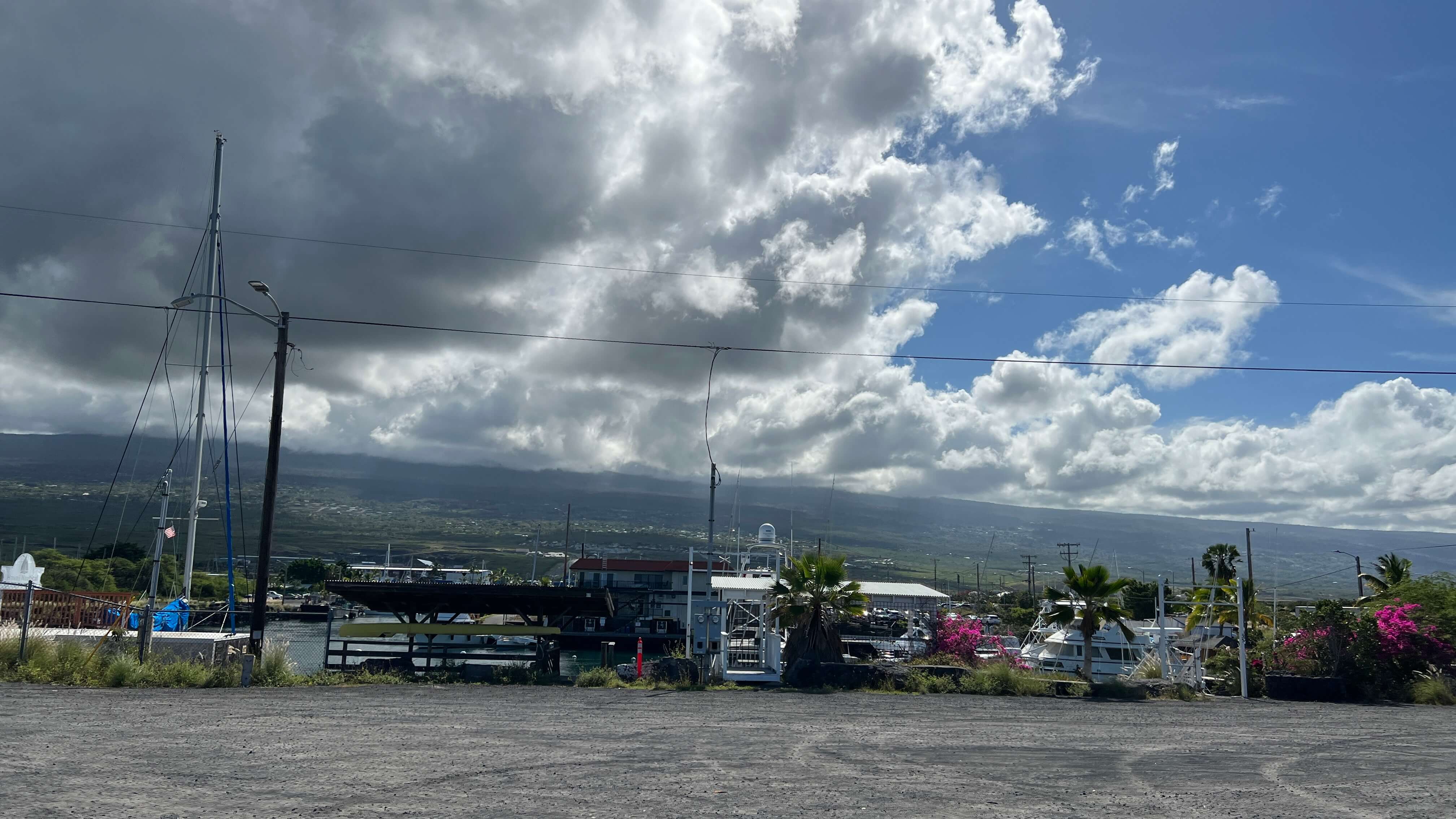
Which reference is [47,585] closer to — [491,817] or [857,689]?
Result: [857,689]

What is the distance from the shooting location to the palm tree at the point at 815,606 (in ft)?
70.5

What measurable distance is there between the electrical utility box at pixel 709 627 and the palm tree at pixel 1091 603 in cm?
815

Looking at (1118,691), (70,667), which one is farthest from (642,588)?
(70,667)

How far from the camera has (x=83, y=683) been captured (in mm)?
16359

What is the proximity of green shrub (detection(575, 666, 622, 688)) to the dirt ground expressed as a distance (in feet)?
6.86

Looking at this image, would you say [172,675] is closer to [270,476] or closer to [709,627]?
[270,476]

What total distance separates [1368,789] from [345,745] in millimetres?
11673

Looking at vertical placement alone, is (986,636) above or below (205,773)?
below

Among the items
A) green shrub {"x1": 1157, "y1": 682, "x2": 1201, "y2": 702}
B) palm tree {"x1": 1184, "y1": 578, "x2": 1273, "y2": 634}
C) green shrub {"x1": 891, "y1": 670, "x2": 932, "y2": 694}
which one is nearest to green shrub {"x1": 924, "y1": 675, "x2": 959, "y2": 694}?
green shrub {"x1": 891, "y1": 670, "x2": 932, "y2": 694}

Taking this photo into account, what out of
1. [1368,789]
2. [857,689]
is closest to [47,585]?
[857,689]

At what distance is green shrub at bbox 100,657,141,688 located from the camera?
1639 centimetres

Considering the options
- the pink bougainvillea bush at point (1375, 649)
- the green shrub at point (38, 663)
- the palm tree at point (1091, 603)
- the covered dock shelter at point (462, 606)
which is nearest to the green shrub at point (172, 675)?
the green shrub at point (38, 663)

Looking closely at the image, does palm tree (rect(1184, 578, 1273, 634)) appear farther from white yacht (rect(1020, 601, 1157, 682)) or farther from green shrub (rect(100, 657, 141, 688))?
green shrub (rect(100, 657, 141, 688))

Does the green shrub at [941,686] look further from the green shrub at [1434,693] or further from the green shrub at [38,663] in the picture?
the green shrub at [38,663]
